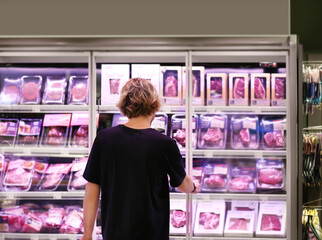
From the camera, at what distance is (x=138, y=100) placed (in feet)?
7.34

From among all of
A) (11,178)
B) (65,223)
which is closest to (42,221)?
(65,223)

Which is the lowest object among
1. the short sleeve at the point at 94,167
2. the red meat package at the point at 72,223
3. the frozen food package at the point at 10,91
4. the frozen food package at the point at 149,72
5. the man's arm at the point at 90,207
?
the red meat package at the point at 72,223

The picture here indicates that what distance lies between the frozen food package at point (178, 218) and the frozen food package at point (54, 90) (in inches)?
51.0

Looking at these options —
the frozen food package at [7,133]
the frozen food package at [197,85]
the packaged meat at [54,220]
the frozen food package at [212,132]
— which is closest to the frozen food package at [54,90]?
the frozen food package at [7,133]

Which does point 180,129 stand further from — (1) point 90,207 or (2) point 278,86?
(1) point 90,207

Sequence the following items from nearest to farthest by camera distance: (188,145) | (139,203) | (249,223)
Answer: (139,203), (188,145), (249,223)

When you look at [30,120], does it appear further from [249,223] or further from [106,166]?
[249,223]

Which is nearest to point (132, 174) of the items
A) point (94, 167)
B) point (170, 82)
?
point (94, 167)

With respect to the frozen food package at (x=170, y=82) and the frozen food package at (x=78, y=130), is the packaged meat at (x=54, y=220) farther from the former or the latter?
the frozen food package at (x=170, y=82)

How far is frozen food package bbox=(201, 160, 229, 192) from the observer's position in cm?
333

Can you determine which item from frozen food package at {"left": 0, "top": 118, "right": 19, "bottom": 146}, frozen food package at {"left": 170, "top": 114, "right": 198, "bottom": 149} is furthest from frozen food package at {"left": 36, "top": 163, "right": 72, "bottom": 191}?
frozen food package at {"left": 170, "top": 114, "right": 198, "bottom": 149}

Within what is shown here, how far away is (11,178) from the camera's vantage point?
3.38m

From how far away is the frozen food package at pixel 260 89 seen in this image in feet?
10.7

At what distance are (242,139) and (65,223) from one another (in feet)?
5.36
